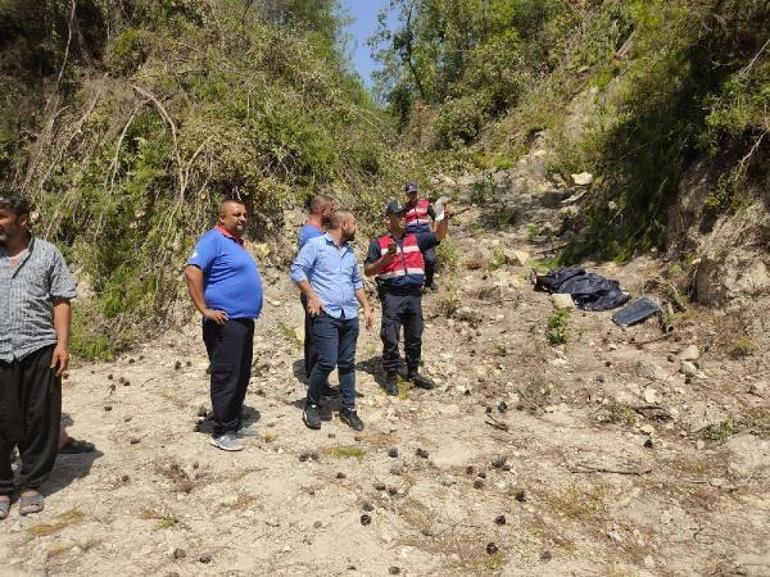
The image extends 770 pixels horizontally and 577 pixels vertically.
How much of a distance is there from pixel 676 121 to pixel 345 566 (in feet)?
23.6

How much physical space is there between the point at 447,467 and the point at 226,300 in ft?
6.37

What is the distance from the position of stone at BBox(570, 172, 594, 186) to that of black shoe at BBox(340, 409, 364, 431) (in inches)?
281

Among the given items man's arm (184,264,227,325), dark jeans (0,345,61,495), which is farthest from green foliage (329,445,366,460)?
dark jeans (0,345,61,495)

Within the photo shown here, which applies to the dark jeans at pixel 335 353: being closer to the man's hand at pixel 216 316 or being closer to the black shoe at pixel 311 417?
the black shoe at pixel 311 417

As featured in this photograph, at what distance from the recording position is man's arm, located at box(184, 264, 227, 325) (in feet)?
13.4

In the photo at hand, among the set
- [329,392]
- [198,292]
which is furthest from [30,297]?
[329,392]

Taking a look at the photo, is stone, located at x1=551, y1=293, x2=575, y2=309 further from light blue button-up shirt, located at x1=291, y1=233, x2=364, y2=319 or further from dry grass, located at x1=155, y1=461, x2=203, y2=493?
dry grass, located at x1=155, y1=461, x2=203, y2=493

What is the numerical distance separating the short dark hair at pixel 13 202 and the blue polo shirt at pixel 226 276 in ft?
3.36

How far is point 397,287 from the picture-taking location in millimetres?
5578

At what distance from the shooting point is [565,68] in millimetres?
14148

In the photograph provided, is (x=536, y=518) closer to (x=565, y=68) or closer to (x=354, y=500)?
(x=354, y=500)

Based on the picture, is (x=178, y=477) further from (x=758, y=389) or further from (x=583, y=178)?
(x=583, y=178)

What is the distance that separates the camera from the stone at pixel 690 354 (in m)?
5.87

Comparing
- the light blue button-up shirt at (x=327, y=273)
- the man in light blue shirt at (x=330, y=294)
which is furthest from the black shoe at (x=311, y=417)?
the light blue button-up shirt at (x=327, y=273)
